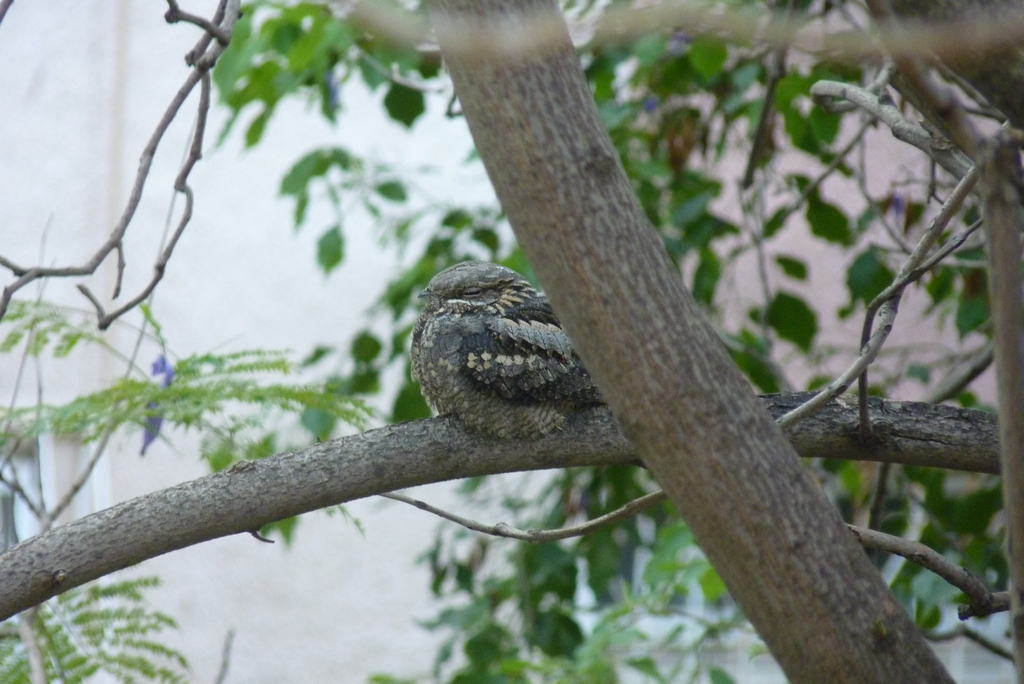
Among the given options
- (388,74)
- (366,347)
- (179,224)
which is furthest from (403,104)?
(179,224)

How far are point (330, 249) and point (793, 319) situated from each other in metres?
1.64

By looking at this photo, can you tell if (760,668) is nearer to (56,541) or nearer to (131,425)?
(131,425)

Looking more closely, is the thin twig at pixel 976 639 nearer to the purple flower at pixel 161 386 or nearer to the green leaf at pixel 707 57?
the green leaf at pixel 707 57

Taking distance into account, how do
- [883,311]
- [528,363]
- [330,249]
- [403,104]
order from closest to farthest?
[883,311] → [528,363] → [403,104] → [330,249]

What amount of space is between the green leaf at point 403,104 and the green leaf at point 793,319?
53.8 inches

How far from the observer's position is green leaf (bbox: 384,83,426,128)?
322 cm

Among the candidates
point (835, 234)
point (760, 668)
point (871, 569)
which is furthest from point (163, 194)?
point (871, 569)

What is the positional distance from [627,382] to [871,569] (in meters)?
0.35

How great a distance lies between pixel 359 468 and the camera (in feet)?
5.08

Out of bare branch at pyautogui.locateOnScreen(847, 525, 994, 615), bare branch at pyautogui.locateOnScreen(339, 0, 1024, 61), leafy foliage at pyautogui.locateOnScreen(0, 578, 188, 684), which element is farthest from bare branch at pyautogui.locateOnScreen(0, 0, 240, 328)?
bare branch at pyautogui.locateOnScreen(847, 525, 994, 615)

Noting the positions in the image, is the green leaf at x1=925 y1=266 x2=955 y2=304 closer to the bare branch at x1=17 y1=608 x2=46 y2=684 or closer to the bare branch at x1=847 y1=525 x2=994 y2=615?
the bare branch at x1=847 y1=525 x2=994 y2=615

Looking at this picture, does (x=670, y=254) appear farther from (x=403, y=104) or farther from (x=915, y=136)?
(x=915, y=136)

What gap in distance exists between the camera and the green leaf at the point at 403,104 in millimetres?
3217

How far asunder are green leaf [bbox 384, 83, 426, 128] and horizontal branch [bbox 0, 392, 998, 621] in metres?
1.76
